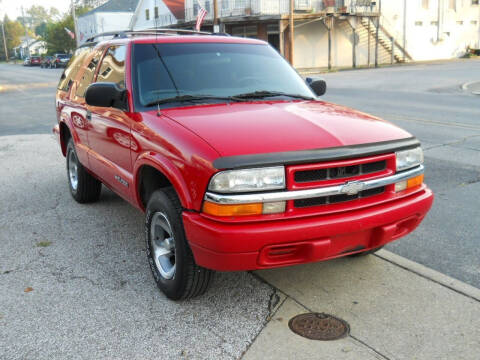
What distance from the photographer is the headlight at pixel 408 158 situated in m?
3.55

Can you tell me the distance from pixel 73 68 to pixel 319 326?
4595mm

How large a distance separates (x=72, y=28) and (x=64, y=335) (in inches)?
2740

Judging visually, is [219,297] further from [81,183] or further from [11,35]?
[11,35]

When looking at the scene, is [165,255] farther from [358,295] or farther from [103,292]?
[358,295]

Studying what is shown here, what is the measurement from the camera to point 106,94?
4121mm

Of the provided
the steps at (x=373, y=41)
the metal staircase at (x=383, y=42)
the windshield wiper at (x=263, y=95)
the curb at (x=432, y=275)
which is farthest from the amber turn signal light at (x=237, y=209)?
the metal staircase at (x=383, y=42)

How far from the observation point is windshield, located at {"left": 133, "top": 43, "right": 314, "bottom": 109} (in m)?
4.20

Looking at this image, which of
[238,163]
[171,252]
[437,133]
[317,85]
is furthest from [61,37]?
[238,163]

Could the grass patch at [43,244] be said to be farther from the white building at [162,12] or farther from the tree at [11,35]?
the tree at [11,35]

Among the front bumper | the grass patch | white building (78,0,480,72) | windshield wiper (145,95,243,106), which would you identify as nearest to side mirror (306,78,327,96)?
windshield wiper (145,95,243,106)

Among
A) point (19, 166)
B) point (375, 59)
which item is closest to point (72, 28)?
point (375, 59)

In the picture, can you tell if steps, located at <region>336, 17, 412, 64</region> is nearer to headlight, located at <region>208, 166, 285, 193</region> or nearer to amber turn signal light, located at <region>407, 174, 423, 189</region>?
amber turn signal light, located at <region>407, 174, 423, 189</region>

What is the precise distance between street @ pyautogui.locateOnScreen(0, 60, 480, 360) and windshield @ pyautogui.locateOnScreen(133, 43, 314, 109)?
4.78 ft

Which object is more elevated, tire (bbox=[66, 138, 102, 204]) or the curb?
tire (bbox=[66, 138, 102, 204])
